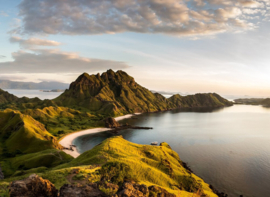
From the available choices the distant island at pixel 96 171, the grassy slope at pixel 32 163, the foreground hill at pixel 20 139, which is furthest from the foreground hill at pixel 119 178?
the foreground hill at pixel 20 139

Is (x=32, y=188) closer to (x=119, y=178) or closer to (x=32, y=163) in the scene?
(x=119, y=178)

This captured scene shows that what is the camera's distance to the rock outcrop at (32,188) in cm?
2236

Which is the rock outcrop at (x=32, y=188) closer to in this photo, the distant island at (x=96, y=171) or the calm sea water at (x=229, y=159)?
the distant island at (x=96, y=171)

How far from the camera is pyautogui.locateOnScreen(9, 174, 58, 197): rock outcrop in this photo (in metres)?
22.4

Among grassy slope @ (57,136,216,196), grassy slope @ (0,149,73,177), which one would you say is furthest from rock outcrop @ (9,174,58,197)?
grassy slope @ (0,149,73,177)

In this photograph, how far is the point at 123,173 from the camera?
49281 millimetres

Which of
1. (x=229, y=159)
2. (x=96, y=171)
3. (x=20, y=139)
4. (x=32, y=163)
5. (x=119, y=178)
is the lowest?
(x=229, y=159)

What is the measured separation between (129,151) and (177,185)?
2628 centimetres

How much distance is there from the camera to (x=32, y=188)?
23.2 metres

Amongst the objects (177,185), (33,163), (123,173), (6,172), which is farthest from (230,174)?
(6,172)

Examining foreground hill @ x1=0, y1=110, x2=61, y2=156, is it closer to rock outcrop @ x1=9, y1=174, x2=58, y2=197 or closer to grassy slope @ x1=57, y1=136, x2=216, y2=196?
grassy slope @ x1=57, y1=136, x2=216, y2=196

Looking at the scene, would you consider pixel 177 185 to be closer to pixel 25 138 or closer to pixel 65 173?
pixel 65 173

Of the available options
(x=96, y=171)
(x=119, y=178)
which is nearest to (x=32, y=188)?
(x=96, y=171)

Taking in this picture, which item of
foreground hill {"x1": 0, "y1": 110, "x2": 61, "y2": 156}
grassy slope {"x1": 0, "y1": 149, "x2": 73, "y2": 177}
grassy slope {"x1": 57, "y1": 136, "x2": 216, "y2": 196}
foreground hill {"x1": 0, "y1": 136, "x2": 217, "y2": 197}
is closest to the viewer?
foreground hill {"x1": 0, "y1": 136, "x2": 217, "y2": 197}
